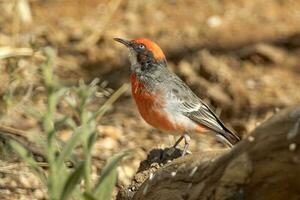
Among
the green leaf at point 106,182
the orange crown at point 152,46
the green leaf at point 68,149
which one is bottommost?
the green leaf at point 106,182

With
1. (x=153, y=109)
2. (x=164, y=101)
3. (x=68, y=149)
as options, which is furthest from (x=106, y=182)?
(x=164, y=101)

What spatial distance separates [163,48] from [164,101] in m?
3.04

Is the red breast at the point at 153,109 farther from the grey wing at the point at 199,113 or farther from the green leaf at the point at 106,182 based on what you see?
the green leaf at the point at 106,182

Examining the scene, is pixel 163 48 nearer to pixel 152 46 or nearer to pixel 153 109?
pixel 152 46

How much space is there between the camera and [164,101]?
7.13m

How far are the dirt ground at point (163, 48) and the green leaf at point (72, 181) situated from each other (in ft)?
10.7

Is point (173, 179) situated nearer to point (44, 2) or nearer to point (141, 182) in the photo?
point (141, 182)

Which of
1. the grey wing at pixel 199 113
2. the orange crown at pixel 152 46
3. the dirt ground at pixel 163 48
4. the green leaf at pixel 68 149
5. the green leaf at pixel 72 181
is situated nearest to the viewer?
the green leaf at pixel 72 181

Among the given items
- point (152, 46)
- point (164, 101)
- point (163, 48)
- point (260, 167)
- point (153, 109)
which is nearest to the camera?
point (260, 167)

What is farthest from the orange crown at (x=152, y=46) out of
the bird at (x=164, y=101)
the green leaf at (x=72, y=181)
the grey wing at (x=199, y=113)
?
the green leaf at (x=72, y=181)

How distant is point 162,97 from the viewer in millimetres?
7145

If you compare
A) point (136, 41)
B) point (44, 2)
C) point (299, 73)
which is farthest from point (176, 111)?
point (44, 2)

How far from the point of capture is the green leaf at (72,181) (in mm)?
3732

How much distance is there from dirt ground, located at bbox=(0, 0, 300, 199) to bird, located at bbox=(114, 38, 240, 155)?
21.5 inches
